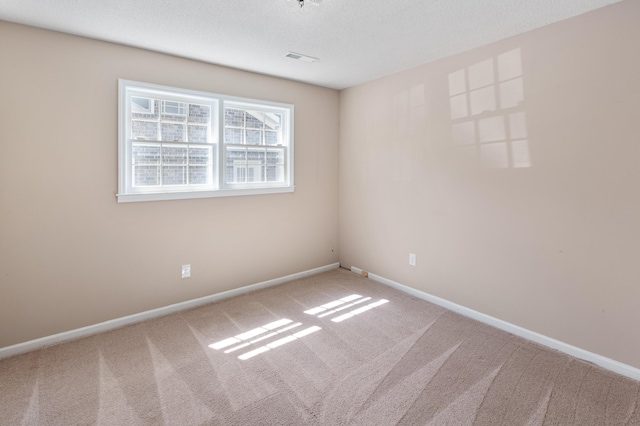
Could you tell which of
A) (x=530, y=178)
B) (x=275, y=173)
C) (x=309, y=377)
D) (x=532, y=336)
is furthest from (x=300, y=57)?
(x=532, y=336)

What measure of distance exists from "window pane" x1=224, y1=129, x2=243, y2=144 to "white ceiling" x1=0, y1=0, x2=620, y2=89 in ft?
2.36

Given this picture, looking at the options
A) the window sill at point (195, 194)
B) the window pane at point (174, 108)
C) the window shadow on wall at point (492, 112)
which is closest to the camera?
the window shadow on wall at point (492, 112)

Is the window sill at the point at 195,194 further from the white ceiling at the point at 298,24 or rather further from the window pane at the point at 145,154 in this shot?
the white ceiling at the point at 298,24

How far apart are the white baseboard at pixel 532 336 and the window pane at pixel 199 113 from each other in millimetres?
2789

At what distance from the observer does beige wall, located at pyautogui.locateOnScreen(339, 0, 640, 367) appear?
7.61ft

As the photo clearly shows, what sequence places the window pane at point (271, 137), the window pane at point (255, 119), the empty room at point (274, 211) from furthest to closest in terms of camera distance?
the window pane at point (271, 137), the window pane at point (255, 119), the empty room at point (274, 211)

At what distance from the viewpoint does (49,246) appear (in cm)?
272

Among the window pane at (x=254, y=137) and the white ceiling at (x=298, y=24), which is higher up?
the white ceiling at (x=298, y=24)

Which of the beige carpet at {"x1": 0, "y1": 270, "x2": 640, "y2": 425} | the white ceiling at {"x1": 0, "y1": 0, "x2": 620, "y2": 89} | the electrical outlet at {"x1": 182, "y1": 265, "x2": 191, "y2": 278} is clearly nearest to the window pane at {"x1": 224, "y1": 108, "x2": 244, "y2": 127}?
the white ceiling at {"x1": 0, "y1": 0, "x2": 620, "y2": 89}

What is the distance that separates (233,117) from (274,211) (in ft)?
3.78

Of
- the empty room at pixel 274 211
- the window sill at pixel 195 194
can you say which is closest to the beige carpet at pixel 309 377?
the empty room at pixel 274 211

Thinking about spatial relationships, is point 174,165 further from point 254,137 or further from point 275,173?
point 275,173

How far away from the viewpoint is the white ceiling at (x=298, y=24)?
7.38ft

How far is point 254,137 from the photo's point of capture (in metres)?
3.88
